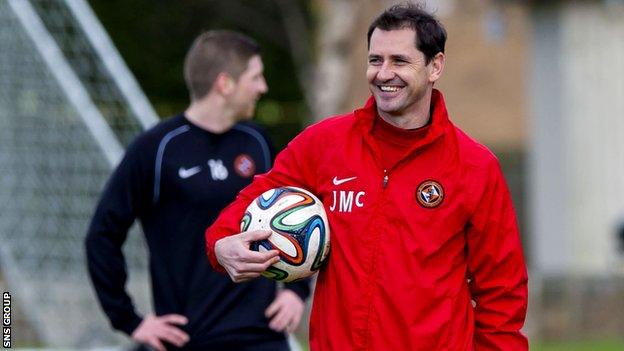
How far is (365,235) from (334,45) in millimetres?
18836

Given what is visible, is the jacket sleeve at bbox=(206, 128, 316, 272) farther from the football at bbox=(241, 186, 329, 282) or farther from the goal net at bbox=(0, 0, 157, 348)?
the goal net at bbox=(0, 0, 157, 348)

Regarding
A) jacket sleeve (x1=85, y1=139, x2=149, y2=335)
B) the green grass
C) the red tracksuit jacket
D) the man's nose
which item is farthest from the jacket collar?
the green grass

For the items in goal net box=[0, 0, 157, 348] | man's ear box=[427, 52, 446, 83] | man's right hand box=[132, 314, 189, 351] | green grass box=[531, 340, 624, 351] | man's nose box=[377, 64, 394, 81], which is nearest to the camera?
man's nose box=[377, 64, 394, 81]

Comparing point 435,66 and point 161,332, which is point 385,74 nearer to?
point 435,66

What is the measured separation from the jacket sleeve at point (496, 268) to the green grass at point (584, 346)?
933cm

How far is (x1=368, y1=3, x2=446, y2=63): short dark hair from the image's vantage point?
5926mm

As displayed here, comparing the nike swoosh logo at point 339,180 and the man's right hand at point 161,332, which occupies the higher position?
the nike swoosh logo at point 339,180

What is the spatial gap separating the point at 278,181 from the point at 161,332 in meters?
1.62

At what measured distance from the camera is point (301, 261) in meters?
5.93

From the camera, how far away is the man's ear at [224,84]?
775cm

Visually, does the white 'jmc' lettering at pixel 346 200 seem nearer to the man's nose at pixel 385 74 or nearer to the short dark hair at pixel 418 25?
the man's nose at pixel 385 74

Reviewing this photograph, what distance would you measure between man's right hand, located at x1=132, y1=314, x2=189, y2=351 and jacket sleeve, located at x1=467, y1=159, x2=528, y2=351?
1.95 m

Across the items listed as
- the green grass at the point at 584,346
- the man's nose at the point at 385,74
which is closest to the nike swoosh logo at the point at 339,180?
the man's nose at the point at 385,74

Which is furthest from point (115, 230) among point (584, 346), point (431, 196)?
point (584, 346)
